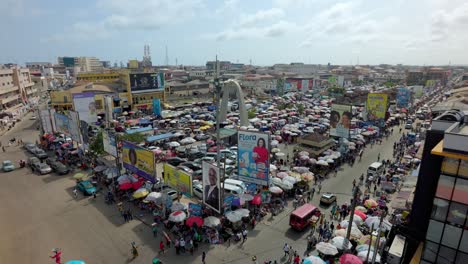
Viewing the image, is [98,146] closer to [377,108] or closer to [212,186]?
[212,186]

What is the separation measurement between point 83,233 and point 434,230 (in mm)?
19641

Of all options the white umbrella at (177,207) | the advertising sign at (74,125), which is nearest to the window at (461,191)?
the white umbrella at (177,207)

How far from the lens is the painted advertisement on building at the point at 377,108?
41.6m

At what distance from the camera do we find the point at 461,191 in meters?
8.98

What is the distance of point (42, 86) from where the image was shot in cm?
9700

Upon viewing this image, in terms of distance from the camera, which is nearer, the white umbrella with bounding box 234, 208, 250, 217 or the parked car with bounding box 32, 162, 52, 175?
the white umbrella with bounding box 234, 208, 250, 217

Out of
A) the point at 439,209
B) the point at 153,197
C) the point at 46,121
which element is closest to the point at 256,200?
the point at 153,197

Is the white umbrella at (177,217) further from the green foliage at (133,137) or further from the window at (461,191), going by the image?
the green foliage at (133,137)

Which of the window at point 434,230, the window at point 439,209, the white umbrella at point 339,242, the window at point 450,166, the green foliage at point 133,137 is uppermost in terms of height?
the window at point 450,166

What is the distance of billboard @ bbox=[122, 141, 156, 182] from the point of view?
2119 centimetres

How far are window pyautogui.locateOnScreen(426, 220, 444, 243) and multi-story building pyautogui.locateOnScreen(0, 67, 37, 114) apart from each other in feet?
242

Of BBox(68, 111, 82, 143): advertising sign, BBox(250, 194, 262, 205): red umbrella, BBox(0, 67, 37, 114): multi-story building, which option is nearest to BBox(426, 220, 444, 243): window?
BBox(250, 194, 262, 205): red umbrella

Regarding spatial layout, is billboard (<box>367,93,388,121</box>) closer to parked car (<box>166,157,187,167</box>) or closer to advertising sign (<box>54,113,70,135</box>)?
parked car (<box>166,157,187,167</box>)

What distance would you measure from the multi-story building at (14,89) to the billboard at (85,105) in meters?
27.9
